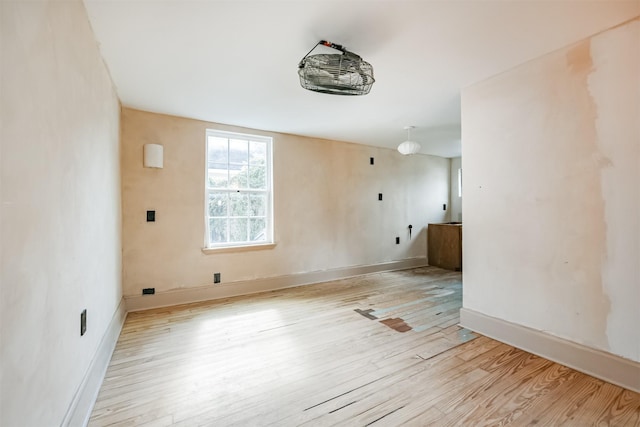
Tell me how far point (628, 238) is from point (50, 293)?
308cm

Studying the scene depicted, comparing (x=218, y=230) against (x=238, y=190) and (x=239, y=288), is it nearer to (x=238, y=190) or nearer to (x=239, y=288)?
(x=238, y=190)

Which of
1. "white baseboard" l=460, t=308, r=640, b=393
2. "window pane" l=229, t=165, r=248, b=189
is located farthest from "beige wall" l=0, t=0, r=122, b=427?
"white baseboard" l=460, t=308, r=640, b=393

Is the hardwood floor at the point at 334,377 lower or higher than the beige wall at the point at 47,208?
lower

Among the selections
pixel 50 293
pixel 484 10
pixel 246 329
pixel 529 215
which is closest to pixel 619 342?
pixel 529 215

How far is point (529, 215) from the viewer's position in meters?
2.17

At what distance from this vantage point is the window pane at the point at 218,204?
11.8 ft

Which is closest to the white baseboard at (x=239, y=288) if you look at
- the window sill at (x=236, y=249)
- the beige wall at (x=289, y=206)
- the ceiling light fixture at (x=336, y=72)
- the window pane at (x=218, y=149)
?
the beige wall at (x=289, y=206)

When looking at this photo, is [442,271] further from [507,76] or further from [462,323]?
[507,76]

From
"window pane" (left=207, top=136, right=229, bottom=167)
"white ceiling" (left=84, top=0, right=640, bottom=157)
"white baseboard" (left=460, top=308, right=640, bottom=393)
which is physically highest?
"white ceiling" (left=84, top=0, right=640, bottom=157)

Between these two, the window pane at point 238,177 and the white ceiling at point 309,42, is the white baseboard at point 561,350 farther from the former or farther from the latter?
the window pane at point 238,177

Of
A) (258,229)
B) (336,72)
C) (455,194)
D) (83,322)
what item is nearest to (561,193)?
(336,72)

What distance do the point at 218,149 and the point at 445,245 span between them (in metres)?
4.33

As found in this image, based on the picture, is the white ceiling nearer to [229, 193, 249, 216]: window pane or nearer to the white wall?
[229, 193, 249, 216]: window pane

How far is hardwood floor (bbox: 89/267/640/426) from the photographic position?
4.99 feet
